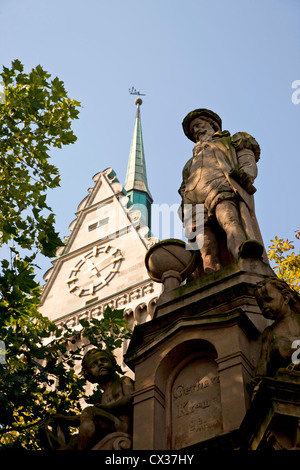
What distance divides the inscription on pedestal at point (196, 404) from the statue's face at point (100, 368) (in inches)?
33.5

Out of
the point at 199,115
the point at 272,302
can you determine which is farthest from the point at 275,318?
the point at 199,115

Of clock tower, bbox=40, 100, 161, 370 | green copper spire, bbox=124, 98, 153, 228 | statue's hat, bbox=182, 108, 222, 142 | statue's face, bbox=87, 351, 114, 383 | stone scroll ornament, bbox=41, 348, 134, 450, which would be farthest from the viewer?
green copper spire, bbox=124, 98, 153, 228

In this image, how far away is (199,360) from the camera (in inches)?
324

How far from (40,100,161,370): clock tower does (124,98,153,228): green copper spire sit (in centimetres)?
419

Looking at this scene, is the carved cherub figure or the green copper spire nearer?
the carved cherub figure

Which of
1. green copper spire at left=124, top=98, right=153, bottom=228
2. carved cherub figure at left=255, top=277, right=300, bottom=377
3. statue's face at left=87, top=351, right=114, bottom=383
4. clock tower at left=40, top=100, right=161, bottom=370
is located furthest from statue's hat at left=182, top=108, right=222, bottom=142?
green copper spire at left=124, top=98, right=153, bottom=228

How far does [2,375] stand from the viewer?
10.8 metres

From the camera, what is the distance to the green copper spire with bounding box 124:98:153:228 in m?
49.1

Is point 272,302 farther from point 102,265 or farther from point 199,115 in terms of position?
point 102,265

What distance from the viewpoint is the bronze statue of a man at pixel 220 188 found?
9945mm

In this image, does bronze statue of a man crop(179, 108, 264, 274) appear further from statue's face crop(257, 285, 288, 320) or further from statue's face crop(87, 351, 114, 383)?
statue's face crop(87, 351, 114, 383)

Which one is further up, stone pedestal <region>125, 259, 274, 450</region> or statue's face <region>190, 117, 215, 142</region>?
statue's face <region>190, 117, 215, 142</region>

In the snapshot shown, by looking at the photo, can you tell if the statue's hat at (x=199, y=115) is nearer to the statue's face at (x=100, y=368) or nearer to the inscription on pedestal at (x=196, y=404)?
the statue's face at (x=100, y=368)
